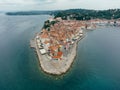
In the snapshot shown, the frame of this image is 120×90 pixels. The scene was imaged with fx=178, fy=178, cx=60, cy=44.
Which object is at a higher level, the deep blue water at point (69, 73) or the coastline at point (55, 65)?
the coastline at point (55, 65)

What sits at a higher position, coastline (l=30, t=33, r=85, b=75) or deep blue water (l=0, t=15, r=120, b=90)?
coastline (l=30, t=33, r=85, b=75)

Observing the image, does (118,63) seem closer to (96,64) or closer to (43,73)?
(96,64)

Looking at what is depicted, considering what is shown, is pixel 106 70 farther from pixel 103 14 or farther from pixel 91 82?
pixel 103 14

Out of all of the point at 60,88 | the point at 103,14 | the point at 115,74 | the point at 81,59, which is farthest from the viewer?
the point at 103,14

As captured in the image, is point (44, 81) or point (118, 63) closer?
point (44, 81)

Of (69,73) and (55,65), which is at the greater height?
(55,65)

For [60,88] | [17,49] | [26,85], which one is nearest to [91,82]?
[60,88]

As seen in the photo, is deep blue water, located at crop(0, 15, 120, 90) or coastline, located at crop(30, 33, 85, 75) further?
coastline, located at crop(30, 33, 85, 75)

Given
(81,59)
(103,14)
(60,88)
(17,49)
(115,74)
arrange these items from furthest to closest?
(103,14), (17,49), (81,59), (115,74), (60,88)

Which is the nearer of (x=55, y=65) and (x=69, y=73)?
(x=69, y=73)

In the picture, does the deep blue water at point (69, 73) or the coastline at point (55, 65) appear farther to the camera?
the coastline at point (55, 65)
